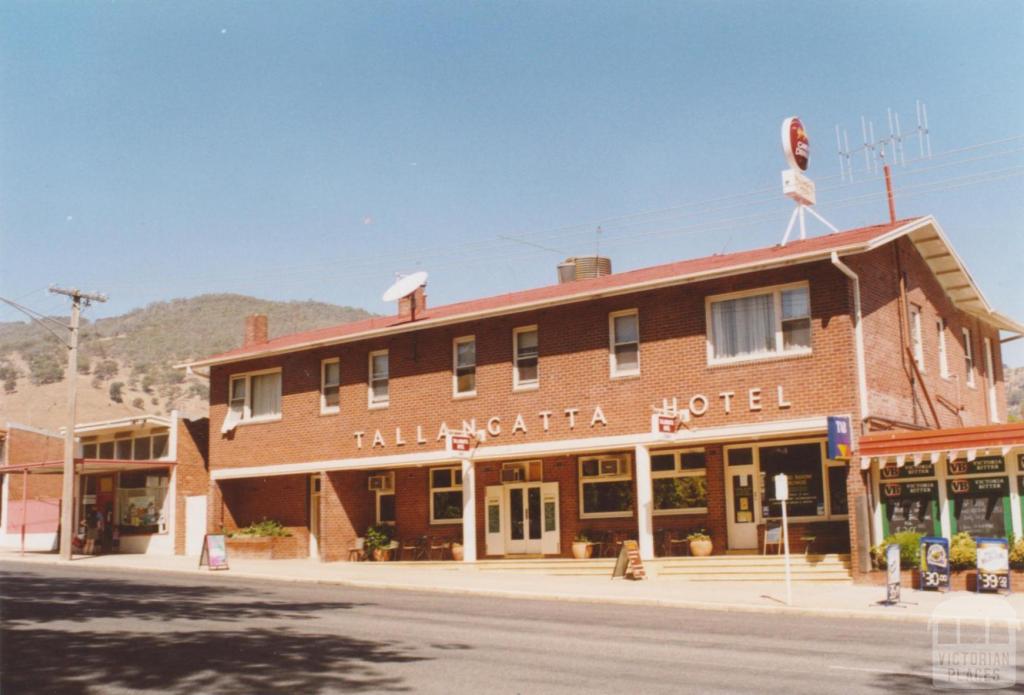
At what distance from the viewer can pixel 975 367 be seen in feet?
101

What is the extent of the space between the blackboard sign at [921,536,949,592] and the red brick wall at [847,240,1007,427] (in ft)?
11.7

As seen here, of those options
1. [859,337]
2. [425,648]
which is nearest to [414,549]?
[859,337]

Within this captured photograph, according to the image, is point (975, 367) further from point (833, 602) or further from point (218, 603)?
point (218, 603)

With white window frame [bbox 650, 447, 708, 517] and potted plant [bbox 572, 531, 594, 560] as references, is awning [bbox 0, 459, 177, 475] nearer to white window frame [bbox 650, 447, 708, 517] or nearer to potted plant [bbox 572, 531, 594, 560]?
potted plant [bbox 572, 531, 594, 560]

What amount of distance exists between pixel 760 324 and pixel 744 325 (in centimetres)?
39

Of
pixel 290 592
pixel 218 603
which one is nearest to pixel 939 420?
pixel 290 592

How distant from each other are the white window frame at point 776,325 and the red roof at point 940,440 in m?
2.44

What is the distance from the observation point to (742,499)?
995 inches

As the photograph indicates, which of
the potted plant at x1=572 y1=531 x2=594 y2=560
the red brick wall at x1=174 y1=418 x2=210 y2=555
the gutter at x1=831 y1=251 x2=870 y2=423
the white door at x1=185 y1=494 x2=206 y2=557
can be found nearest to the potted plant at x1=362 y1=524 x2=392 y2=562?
the potted plant at x1=572 y1=531 x2=594 y2=560

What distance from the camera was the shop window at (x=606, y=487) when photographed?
2704cm

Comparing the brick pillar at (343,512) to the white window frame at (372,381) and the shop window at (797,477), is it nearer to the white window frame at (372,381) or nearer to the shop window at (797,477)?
the white window frame at (372,381)

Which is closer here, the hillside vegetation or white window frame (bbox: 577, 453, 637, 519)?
white window frame (bbox: 577, 453, 637, 519)

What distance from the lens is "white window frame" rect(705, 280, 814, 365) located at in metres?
22.5

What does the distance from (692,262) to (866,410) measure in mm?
6833
